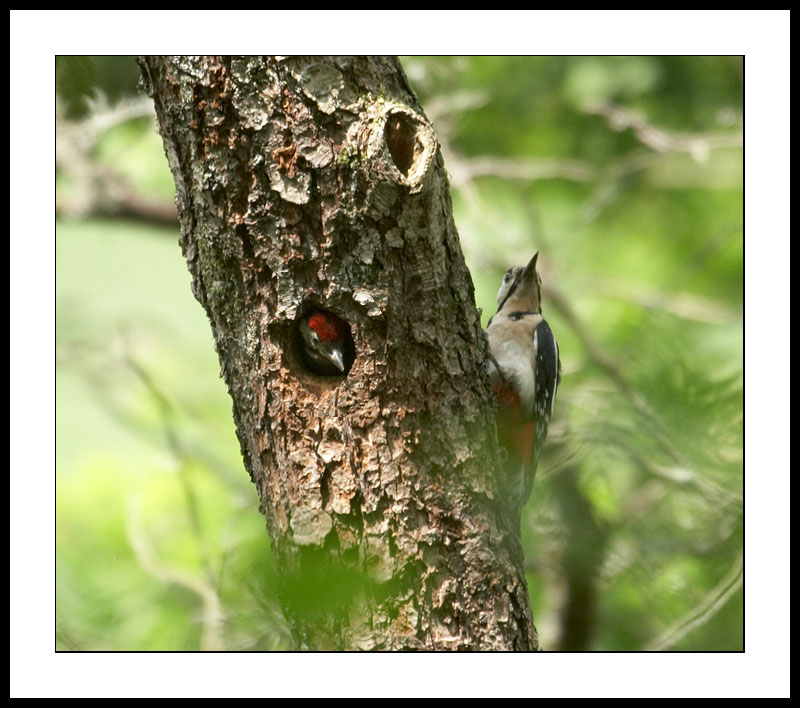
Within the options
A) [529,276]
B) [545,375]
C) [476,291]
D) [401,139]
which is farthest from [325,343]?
[476,291]

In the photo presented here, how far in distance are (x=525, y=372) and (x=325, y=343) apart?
2.04 metres

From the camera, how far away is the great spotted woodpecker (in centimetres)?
431

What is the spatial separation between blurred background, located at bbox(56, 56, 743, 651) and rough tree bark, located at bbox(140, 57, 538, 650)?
37 centimetres

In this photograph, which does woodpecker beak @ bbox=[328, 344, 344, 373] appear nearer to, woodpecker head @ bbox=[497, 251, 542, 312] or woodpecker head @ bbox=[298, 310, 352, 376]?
woodpecker head @ bbox=[298, 310, 352, 376]

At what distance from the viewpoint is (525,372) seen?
14.5 ft

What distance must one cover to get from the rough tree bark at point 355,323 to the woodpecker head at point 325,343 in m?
0.04

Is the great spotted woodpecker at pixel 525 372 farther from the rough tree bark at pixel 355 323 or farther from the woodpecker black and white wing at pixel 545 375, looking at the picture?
the rough tree bark at pixel 355 323

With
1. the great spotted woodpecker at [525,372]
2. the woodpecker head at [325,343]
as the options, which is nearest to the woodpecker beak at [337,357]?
the woodpecker head at [325,343]

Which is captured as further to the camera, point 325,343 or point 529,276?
point 529,276

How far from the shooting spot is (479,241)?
6.66m

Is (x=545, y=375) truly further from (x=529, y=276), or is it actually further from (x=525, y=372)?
(x=529, y=276)

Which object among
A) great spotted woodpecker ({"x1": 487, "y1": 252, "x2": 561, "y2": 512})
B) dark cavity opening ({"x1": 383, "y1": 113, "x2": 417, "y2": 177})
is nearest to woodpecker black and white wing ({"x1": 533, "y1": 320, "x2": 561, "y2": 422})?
great spotted woodpecker ({"x1": 487, "y1": 252, "x2": 561, "y2": 512})

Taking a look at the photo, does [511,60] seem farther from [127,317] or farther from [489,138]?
[127,317]

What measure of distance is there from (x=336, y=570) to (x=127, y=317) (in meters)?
6.74
